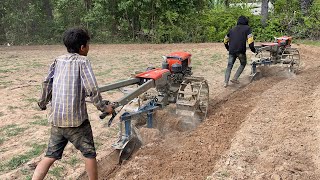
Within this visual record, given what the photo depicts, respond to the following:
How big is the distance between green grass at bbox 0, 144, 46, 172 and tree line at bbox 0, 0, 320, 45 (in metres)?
13.3

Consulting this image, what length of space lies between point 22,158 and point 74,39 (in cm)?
219

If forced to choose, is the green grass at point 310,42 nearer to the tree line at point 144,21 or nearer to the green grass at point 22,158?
the tree line at point 144,21

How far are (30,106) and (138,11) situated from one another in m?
12.0

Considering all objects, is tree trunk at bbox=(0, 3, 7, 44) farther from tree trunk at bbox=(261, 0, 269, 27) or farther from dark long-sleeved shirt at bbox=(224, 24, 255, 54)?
dark long-sleeved shirt at bbox=(224, 24, 255, 54)

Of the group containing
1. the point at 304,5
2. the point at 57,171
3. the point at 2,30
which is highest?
the point at 304,5

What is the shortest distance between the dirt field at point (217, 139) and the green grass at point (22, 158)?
1 centimetres

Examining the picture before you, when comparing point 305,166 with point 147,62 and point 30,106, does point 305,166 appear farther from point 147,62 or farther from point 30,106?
point 147,62

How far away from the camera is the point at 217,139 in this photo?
5.59 m

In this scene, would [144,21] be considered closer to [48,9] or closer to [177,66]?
[48,9]

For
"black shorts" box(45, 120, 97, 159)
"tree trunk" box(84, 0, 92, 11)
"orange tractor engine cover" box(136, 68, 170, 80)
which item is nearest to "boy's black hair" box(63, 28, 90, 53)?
"black shorts" box(45, 120, 97, 159)

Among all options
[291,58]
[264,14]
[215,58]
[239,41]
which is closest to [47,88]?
[239,41]

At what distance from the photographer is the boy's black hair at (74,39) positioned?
3.75 m

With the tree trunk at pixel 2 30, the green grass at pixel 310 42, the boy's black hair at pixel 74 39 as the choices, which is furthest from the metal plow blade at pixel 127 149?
the tree trunk at pixel 2 30

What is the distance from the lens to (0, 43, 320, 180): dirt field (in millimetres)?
4598
